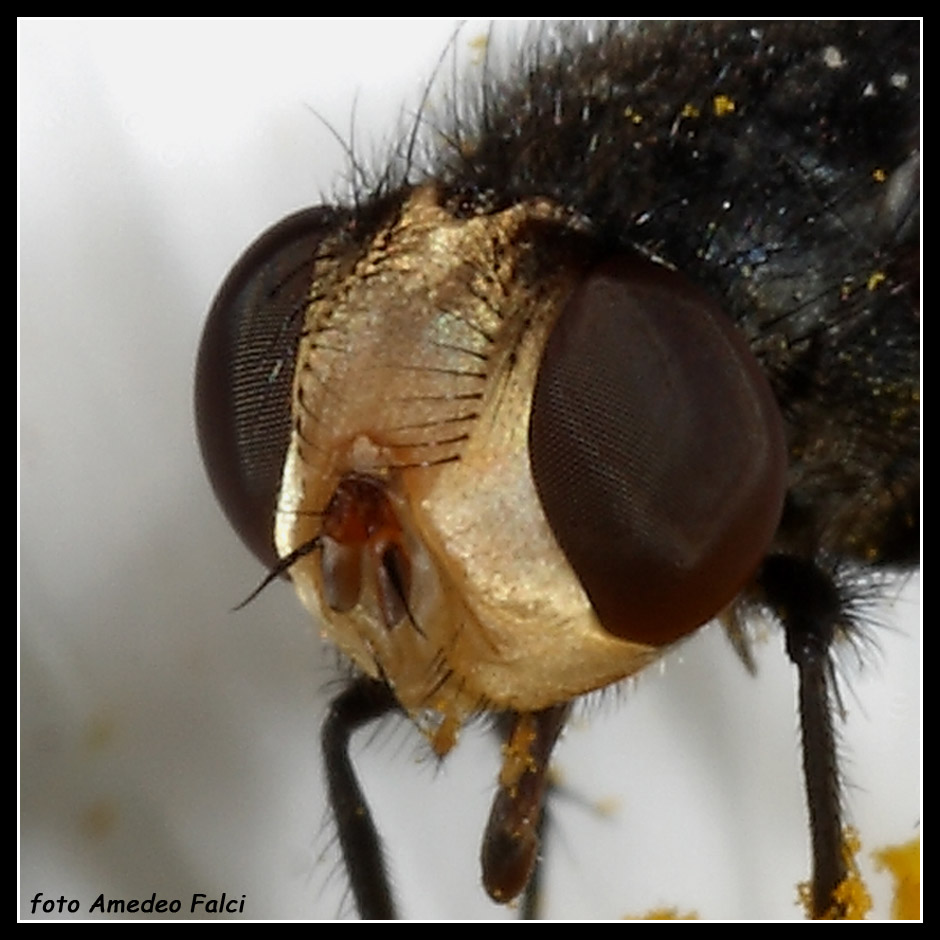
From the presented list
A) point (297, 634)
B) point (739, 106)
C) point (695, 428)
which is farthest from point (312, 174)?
point (695, 428)

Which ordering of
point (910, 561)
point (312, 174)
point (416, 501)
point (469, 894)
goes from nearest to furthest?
point (416, 501) → point (910, 561) → point (469, 894) → point (312, 174)

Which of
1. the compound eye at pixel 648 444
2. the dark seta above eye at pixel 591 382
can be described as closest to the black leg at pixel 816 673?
the dark seta above eye at pixel 591 382

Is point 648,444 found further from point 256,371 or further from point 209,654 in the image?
point 209,654

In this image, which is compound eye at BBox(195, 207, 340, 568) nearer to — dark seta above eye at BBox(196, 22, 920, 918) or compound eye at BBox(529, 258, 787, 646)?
dark seta above eye at BBox(196, 22, 920, 918)

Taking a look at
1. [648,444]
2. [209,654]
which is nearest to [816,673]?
[648,444]

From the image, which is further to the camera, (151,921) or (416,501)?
(151,921)

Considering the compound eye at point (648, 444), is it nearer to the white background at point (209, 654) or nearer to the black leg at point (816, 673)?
the black leg at point (816, 673)

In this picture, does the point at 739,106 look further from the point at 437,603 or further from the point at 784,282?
the point at 437,603

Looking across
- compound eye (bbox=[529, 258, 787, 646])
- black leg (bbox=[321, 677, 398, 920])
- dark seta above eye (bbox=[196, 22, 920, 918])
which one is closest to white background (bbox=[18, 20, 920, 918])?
black leg (bbox=[321, 677, 398, 920])
